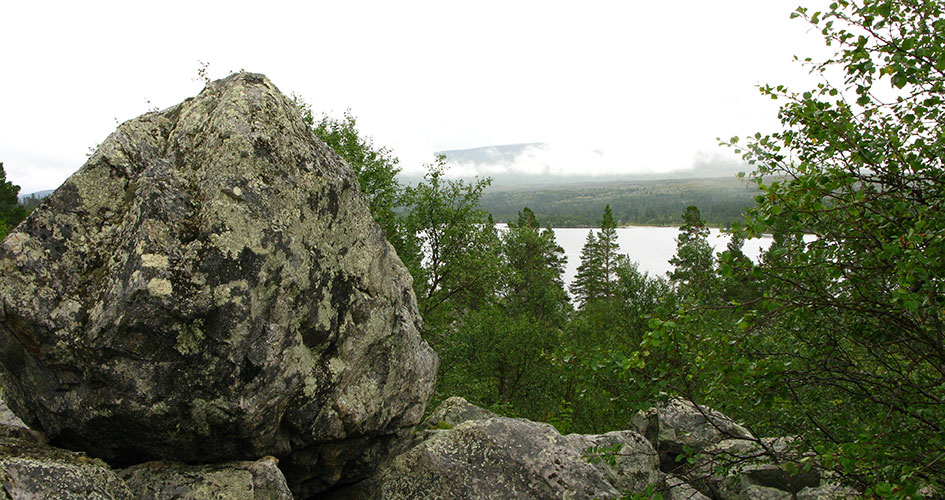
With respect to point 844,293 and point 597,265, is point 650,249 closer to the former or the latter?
point 597,265

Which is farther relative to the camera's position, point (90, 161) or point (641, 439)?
point (641, 439)

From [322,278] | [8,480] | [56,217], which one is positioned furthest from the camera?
[322,278]

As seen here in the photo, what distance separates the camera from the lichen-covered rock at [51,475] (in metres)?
5.48

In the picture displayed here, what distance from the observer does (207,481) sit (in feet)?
24.4

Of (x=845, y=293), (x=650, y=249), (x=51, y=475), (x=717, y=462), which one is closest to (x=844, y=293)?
(x=845, y=293)

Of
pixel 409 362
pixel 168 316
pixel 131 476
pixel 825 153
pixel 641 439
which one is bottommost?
pixel 641 439

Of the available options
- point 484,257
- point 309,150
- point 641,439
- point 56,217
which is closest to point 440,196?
point 484,257

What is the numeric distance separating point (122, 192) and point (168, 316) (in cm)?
225

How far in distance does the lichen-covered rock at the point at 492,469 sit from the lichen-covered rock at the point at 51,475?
15.2ft

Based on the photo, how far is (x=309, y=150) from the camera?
8.61 meters

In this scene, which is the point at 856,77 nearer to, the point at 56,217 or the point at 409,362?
the point at 409,362

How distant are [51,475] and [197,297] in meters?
2.30

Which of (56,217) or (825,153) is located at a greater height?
(825,153)

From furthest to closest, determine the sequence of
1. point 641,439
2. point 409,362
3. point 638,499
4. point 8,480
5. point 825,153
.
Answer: point 641,439
point 409,362
point 825,153
point 638,499
point 8,480
